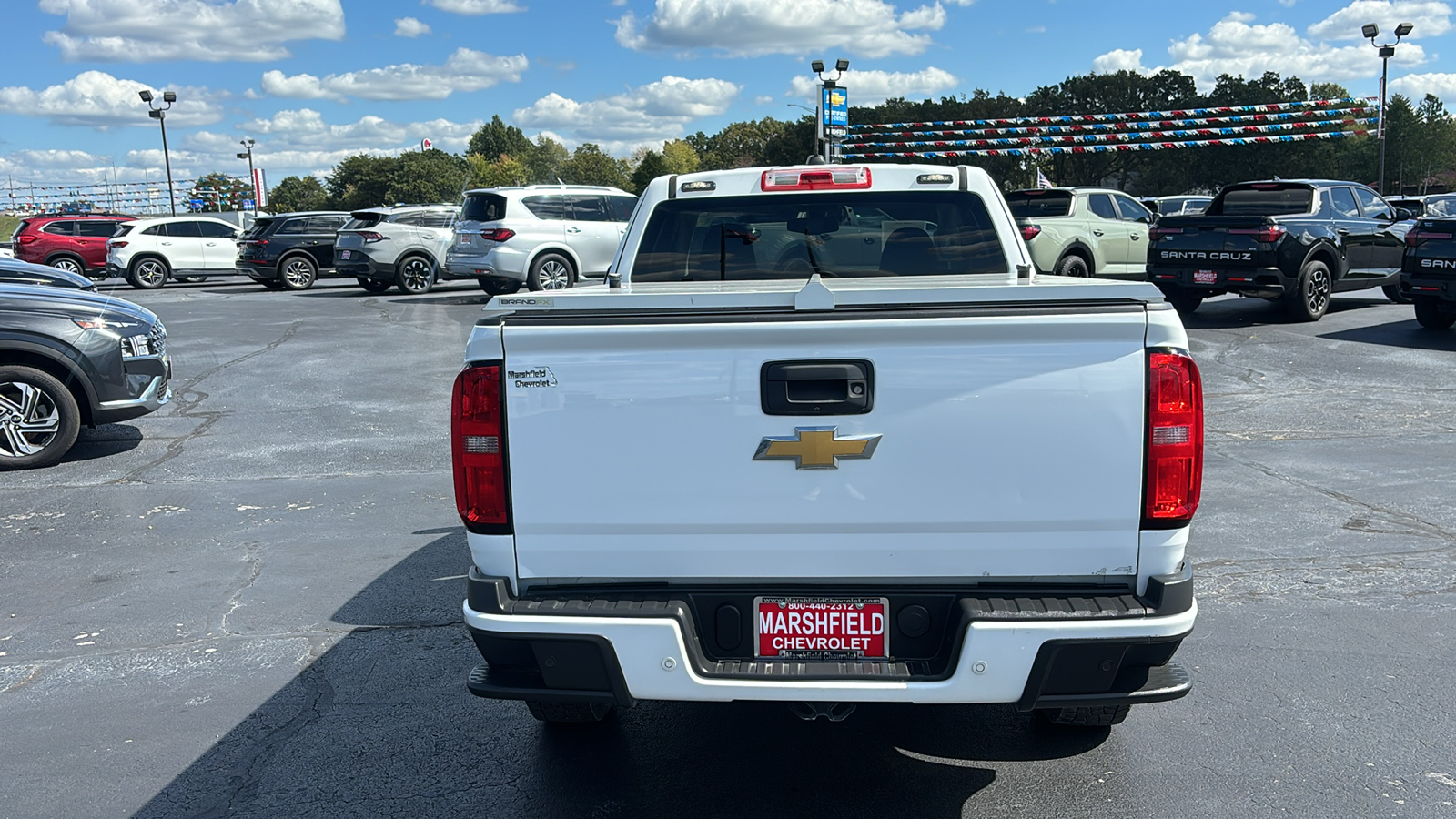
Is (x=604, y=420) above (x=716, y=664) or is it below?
above

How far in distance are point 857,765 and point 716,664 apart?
908 millimetres

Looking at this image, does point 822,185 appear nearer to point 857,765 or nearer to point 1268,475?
point 857,765

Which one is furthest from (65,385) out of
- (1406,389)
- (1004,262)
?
(1406,389)

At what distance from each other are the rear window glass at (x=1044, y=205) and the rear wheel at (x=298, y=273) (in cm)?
1543

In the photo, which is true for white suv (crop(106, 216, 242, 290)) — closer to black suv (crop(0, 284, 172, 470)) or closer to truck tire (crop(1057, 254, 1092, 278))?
black suv (crop(0, 284, 172, 470))

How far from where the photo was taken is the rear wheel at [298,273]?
2464 centimetres

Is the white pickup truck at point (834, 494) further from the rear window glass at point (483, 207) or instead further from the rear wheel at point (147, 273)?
the rear wheel at point (147, 273)

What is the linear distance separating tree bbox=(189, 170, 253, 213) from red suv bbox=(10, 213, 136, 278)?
9267cm

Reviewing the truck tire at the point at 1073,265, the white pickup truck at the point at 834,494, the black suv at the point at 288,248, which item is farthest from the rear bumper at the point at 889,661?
the black suv at the point at 288,248

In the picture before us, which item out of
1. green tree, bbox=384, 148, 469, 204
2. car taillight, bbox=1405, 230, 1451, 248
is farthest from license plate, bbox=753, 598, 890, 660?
green tree, bbox=384, 148, 469, 204

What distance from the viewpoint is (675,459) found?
2.94 meters

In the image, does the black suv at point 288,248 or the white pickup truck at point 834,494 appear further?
the black suv at point 288,248

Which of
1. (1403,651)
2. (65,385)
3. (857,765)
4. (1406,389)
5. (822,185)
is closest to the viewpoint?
(857,765)

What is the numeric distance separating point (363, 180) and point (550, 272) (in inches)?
4068
